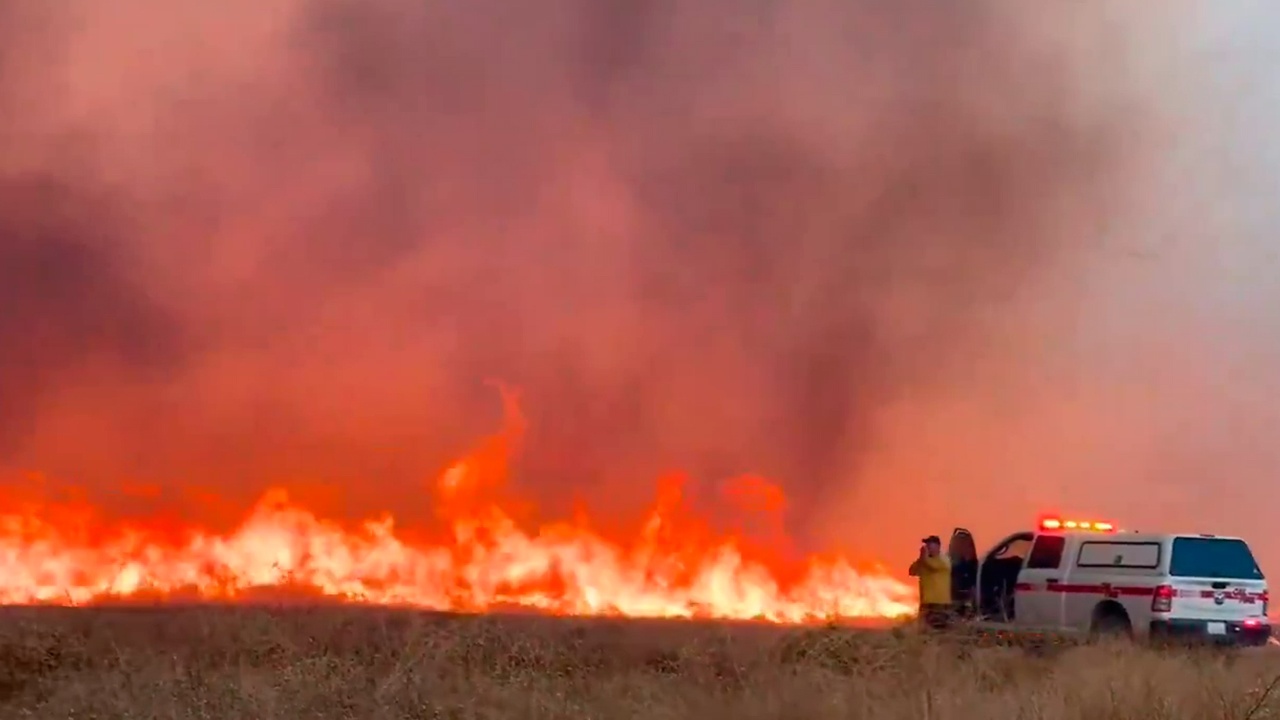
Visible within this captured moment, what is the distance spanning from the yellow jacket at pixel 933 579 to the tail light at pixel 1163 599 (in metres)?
2.55

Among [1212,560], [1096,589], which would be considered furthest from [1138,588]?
[1212,560]

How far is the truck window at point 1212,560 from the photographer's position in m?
16.5

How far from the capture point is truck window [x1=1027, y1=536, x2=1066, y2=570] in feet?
58.3

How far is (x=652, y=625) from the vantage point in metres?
17.7

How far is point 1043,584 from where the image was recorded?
1766cm

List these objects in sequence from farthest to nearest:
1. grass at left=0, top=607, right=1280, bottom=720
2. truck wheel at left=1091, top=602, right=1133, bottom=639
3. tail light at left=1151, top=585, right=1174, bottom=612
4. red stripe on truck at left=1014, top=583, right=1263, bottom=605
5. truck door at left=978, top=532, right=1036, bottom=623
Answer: truck door at left=978, top=532, right=1036, bottom=623, truck wheel at left=1091, top=602, right=1133, bottom=639, red stripe on truck at left=1014, top=583, right=1263, bottom=605, tail light at left=1151, top=585, right=1174, bottom=612, grass at left=0, top=607, right=1280, bottom=720

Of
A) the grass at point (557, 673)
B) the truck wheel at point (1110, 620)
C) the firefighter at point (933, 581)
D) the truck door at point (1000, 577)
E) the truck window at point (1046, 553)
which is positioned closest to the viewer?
the grass at point (557, 673)

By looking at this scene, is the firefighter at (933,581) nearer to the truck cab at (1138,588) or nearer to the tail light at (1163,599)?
the truck cab at (1138,588)

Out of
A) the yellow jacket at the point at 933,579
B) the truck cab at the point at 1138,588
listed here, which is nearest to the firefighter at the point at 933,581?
the yellow jacket at the point at 933,579

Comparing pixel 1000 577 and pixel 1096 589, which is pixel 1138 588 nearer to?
pixel 1096 589

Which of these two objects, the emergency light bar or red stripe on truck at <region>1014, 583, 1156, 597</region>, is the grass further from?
the emergency light bar

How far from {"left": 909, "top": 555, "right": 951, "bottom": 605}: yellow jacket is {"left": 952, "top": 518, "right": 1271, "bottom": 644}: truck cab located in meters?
0.64

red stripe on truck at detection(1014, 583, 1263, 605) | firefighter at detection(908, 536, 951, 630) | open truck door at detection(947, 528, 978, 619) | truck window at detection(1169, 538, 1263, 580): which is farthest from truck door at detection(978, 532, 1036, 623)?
truck window at detection(1169, 538, 1263, 580)

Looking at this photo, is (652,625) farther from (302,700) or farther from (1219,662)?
(302,700)
